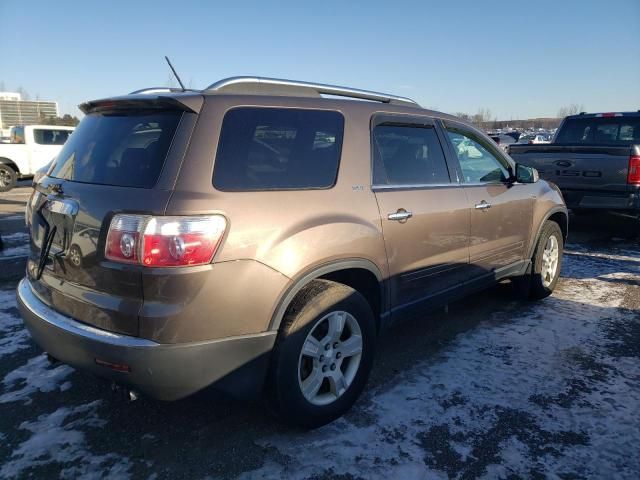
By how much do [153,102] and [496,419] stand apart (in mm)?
2588

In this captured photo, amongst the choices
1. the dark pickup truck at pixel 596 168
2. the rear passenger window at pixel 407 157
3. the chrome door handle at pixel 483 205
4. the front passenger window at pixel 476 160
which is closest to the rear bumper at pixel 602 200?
the dark pickup truck at pixel 596 168

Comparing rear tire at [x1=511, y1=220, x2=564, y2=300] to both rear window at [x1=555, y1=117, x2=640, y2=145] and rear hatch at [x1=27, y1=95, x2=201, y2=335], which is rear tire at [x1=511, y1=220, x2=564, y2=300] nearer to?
rear hatch at [x1=27, y1=95, x2=201, y2=335]

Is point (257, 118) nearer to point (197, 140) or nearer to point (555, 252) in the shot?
point (197, 140)

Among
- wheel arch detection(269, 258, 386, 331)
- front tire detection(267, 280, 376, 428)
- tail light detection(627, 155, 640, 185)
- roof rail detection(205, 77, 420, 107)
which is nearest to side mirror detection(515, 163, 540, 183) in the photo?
roof rail detection(205, 77, 420, 107)

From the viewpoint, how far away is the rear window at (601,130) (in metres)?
8.43

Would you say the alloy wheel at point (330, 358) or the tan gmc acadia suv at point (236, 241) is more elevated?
the tan gmc acadia suv at point (236, 241)

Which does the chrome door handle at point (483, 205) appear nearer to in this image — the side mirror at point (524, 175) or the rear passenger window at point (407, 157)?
the rear passenger window at point (407, 157)

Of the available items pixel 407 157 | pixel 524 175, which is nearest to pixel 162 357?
pixel 407 157

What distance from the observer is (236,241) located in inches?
88.8

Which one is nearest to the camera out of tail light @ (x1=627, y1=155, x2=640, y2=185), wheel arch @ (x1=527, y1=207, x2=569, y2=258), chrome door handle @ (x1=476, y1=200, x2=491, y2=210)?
chrome door handle @ (x1=476, y1=200, x2=491, y2=210)

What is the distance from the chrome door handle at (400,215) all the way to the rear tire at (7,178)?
49.0 ft

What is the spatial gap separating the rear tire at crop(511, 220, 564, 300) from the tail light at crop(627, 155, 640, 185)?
243 cm

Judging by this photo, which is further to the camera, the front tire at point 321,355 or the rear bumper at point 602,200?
the rear bumper at point 602,200

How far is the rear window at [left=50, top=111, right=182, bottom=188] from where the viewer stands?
2342 mm
